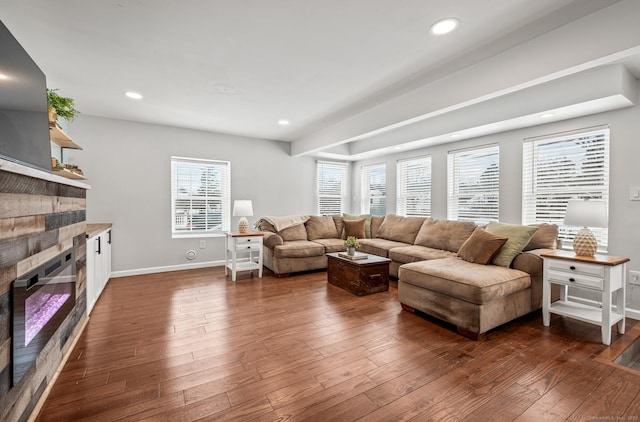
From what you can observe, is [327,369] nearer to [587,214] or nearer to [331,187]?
[587,214]

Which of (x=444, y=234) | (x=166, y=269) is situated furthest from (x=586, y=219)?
(x=166, y=269)

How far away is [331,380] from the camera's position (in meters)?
1.86

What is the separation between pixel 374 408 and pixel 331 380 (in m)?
0.34

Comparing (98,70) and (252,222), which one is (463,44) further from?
(252,222)

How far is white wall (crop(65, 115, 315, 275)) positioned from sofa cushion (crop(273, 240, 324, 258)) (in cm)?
132

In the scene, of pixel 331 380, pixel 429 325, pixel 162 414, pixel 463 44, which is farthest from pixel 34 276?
pixel 463 44

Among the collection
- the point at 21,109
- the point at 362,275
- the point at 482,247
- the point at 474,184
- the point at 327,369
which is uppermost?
the point at 21,109

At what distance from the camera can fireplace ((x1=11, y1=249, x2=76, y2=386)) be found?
1.31 metres

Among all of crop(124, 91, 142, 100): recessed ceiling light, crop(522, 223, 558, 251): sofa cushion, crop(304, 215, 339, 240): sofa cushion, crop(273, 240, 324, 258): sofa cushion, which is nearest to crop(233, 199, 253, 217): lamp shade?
crop(273, 240, 324, 258): sofa cushion

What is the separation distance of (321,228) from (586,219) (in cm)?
373

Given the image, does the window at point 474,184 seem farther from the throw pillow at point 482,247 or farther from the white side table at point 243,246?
the white side table at point 243,246

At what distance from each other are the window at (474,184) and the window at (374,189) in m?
1.49

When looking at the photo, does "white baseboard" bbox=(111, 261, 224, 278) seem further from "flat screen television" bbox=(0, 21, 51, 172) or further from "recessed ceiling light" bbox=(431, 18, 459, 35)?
"recessed ceiling light" bbox=(431, 18, 459, 35)

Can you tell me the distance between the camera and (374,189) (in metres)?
6.22
